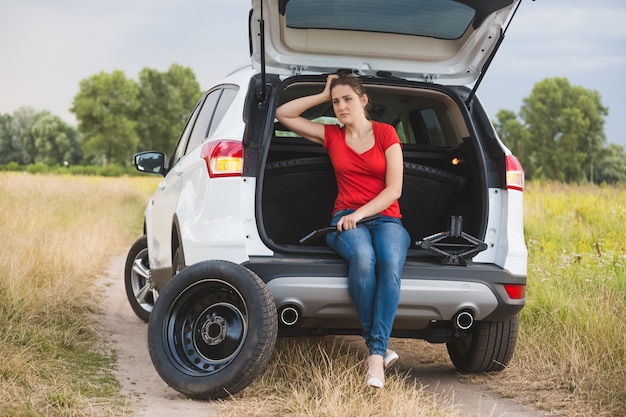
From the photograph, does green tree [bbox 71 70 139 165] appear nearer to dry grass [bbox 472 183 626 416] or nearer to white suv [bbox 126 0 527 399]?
dry grass [bbox 472 183 626 416]

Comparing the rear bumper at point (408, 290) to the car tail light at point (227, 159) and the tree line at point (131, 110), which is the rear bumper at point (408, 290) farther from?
the tree line at point (131, 110)

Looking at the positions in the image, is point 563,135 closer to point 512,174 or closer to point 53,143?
point 53,143

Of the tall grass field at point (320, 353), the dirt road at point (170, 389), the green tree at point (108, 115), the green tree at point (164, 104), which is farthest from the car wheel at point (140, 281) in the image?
the green tree at point (164, 104)

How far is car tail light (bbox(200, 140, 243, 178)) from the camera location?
15.1ft

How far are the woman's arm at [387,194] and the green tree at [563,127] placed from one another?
2369 inches

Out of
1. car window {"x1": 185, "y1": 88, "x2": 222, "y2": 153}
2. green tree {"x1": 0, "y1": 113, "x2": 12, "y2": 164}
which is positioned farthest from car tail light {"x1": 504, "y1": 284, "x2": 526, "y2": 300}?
green tree {"x1": 0, "y1": 113, "x2": 12, "y2": 164}

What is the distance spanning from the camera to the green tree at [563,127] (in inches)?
2530

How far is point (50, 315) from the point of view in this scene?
6441 millimetres

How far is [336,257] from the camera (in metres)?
4.77

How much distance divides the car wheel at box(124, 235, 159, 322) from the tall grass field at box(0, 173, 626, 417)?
1.29ft

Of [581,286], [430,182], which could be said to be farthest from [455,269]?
[581,286]

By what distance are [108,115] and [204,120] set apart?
2602 inches

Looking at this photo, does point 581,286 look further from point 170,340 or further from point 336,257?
point 170,340

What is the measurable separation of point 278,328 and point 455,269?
3.26 feet
